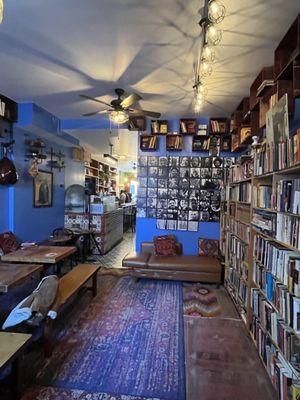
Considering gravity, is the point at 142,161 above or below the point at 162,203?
above

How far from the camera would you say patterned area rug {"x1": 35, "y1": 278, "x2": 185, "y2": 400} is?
203 cm

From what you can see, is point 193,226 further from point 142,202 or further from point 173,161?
point 173,161

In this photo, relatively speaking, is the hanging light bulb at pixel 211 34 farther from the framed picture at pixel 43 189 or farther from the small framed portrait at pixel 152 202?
the framed picture at pixel 43 189

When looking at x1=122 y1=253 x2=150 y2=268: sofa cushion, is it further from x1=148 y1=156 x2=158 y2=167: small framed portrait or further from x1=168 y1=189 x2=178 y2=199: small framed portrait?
x1=148 y1=156 x2=158 y2=167: small framed portrait

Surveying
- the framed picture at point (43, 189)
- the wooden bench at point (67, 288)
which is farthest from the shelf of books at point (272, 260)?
the framed picture at point (43, 189)

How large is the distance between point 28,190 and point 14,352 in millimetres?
3583

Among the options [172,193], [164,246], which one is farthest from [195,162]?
[164,246]

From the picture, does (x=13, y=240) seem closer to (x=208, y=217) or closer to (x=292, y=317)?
(x=208, y=217)

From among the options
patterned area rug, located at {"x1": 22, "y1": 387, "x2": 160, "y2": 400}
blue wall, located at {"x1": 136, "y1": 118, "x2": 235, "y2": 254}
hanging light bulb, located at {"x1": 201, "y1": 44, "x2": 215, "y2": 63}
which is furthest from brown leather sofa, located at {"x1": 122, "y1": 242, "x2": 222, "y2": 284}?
hanging light bulb, located at {"x1": 201, "y1": 44, "x2": 215, "y2": 63}

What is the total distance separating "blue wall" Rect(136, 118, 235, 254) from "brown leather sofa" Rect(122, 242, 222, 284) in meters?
0.55

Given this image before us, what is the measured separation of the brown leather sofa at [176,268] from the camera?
411 centimetres

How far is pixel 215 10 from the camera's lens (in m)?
1.68

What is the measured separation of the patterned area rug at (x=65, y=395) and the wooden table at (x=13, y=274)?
869 millimetres

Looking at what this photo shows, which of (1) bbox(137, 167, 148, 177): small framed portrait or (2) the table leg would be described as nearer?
(2) the table leg
